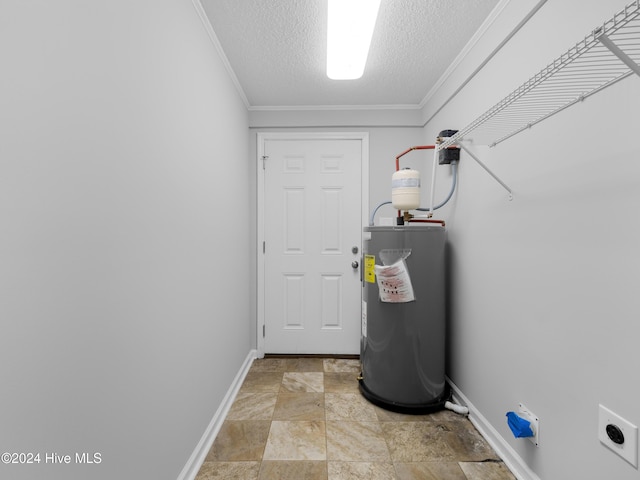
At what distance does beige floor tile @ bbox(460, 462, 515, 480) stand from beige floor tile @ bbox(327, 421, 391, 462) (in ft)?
1.21

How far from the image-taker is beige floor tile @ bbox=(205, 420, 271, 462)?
56.5 inches

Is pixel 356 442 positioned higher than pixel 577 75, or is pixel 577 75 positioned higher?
pixel 577 75

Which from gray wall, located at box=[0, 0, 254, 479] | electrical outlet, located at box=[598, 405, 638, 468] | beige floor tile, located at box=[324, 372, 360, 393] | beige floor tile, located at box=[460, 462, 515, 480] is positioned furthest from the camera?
beige floor tile, located at box=[324, 372, 360, 393]

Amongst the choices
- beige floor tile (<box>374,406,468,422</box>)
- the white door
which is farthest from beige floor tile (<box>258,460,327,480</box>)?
the white door

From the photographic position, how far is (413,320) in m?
1.78

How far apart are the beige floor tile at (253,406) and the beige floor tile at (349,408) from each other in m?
0.37

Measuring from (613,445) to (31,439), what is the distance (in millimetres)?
1604

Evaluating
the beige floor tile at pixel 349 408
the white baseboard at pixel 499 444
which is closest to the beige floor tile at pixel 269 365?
the beige floor tile at pixel 349 408

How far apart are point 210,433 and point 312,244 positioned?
157 centimetres

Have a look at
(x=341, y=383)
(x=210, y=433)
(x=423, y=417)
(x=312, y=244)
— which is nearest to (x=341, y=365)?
(x=341, y=383)

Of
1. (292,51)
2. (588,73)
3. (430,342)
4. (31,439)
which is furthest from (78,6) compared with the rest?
(430,342)

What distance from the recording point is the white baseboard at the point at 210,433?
4.22 feet

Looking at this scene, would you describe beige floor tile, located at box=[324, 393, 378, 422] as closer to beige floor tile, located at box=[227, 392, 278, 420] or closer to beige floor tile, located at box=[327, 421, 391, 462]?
beige floor tile, located at box=[327, 421, 391, 462]

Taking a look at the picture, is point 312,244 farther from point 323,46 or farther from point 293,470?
point 293,470
